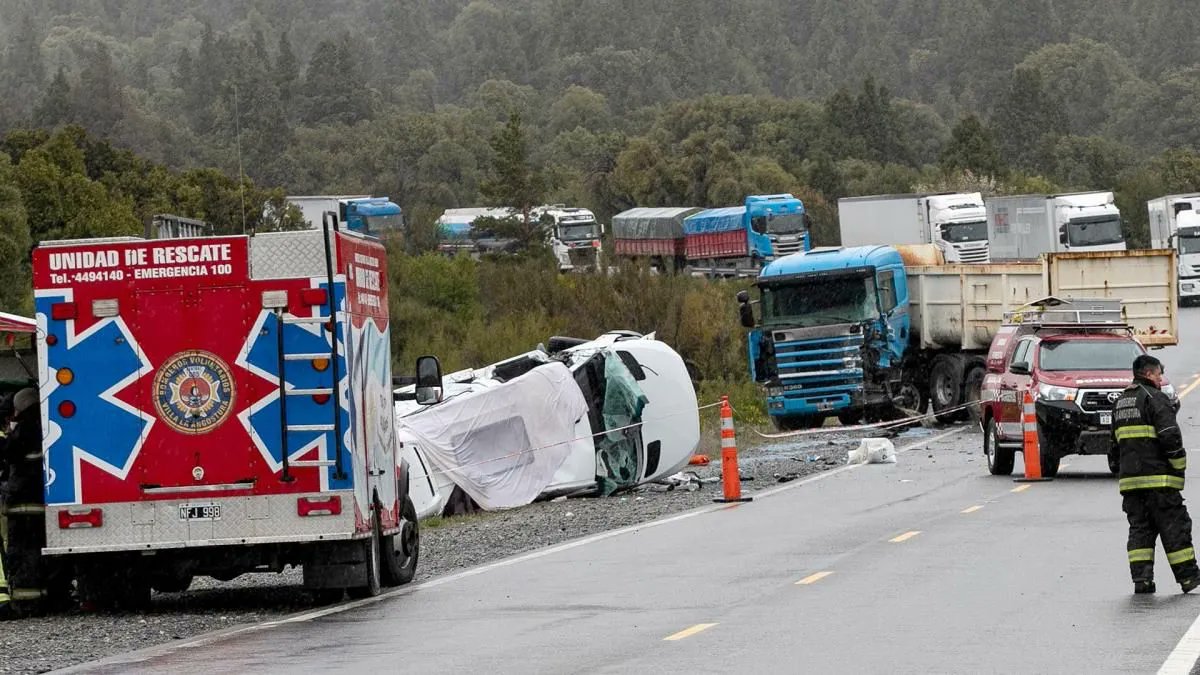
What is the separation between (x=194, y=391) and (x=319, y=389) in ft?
2.98

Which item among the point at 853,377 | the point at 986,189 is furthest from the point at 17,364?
the point at 986,189

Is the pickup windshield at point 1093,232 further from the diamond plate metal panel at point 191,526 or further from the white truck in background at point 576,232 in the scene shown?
the diamond plate metal panel at point 191,526

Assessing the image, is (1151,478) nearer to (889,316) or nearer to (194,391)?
(194,391)

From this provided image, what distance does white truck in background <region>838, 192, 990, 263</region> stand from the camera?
72.4 meters

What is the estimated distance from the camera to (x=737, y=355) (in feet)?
198

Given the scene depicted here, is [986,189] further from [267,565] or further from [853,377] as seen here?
[267,565]

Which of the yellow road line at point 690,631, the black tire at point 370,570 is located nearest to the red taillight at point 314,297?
the black tire at point 370,570

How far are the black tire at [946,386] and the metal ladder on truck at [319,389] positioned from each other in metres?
23.5

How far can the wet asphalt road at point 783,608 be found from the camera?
1130 cm

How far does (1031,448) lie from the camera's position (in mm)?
25094

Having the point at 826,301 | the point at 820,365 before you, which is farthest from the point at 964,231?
the point at 820,365

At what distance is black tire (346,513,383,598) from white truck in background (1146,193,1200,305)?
52.0m

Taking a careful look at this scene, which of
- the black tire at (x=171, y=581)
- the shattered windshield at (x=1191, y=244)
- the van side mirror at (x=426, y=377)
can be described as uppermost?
the shattered windshield at (x=1191, y=244)

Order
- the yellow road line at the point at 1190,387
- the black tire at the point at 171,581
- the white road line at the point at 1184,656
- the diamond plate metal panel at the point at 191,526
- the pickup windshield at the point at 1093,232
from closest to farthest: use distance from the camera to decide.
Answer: the white road line at the point at 1184,656 < the diamond plate metal panel at the point at 191,526 < the black tire at the point at 171,581 < the yellow road line at the point at 1190,387 < the pickup windshield at the point at 1093,232
